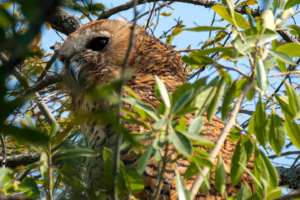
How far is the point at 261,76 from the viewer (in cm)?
118

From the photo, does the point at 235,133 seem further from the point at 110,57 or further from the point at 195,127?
the point at 110,57

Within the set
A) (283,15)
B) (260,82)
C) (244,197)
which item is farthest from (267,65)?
(244,197)

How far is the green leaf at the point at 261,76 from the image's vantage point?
117 cm

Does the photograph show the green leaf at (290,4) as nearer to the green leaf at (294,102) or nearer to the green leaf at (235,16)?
the green leaf at (235,16)

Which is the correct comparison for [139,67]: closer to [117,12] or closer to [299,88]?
[117,12]

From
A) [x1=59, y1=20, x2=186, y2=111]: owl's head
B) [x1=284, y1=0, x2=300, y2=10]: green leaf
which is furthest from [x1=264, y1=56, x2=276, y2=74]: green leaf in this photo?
[x1=59, y1=20, x2=186, y2=111]: owl's head

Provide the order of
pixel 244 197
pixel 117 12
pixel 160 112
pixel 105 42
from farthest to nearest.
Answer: pixel 117 12 → pixel 105 42 → pixel 244 197 → pixel 160 112

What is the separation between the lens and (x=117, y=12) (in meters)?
3.04

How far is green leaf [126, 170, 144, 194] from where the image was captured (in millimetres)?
1328

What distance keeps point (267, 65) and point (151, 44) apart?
63.9 inches

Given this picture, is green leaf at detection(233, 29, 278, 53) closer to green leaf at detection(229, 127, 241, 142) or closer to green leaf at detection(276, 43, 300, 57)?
green leaf at detection(276, 43, 300, 57)

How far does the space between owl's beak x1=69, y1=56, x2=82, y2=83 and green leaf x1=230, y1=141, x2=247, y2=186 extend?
1.56m

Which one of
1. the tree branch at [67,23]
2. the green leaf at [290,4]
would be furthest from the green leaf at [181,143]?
the tree branch at [67,23]

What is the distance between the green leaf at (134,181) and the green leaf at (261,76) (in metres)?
0.60
